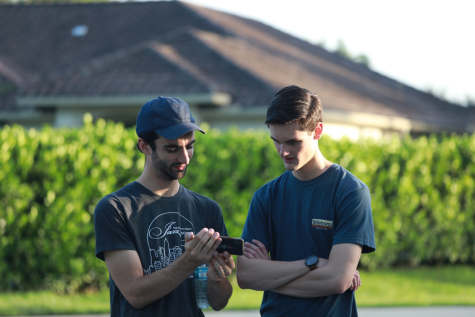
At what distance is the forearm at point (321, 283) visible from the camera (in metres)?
3.00

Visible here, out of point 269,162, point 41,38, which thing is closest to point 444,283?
point 269,162

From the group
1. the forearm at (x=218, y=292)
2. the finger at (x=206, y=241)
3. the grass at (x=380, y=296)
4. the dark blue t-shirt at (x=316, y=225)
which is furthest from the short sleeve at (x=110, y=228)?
the grass at (x=380, y=296)

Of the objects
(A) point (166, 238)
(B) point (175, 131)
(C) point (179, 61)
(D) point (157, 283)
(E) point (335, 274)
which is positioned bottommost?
(D) point (157, 283)

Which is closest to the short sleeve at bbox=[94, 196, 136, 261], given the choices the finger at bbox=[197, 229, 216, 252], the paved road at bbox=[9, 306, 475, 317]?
the finger at bbox=[197, 229, 216, 252]

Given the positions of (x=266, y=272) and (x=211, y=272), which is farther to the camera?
(x=266, y=272)

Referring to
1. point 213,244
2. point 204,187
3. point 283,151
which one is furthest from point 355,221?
point 204,187

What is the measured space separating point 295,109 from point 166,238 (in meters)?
1.03

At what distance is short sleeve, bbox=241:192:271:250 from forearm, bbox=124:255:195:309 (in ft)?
2.09

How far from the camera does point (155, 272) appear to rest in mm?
2863

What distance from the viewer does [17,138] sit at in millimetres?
8320

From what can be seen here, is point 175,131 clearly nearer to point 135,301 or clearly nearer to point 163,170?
point 163,170

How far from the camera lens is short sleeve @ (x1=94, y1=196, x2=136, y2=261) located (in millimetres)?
2855

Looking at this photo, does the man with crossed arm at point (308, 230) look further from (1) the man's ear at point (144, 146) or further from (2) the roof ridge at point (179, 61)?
(2) the roof ridge at point (179, 61)

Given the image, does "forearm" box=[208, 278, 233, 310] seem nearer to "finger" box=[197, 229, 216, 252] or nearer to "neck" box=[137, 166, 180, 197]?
"finger" box=[197, 229, 216, 252]
